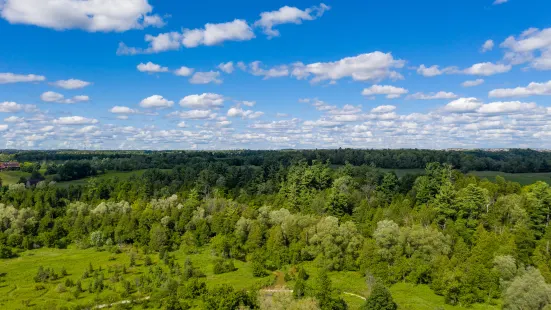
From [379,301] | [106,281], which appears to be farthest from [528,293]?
[106,281]

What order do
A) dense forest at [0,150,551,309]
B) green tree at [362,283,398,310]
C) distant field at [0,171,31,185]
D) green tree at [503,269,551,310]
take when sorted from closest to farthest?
green tree at [503,269,551,310]
green tree at [362,283,398,310]
dense forest at [0,150,551,309]
distant field at [0,171,31,185]

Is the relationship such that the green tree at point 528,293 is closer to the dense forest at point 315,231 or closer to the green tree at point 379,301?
the dense forest at point 315,231

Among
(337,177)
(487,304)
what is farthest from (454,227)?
(337,177)

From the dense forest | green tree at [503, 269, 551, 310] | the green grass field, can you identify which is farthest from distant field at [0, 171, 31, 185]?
green tree at [503, 269, 551, 310]

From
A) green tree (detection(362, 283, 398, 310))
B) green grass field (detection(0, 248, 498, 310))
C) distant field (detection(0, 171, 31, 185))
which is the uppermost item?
distant field (detection(0, 171, 31, 185))

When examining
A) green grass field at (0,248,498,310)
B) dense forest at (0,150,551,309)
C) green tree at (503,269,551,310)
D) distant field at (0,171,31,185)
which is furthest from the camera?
distant field at (0,171,31,185)

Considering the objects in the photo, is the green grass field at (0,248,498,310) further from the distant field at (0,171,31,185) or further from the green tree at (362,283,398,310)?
the distant field at (0,171,31,185)

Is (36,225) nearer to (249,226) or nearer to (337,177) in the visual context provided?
(249,226)
